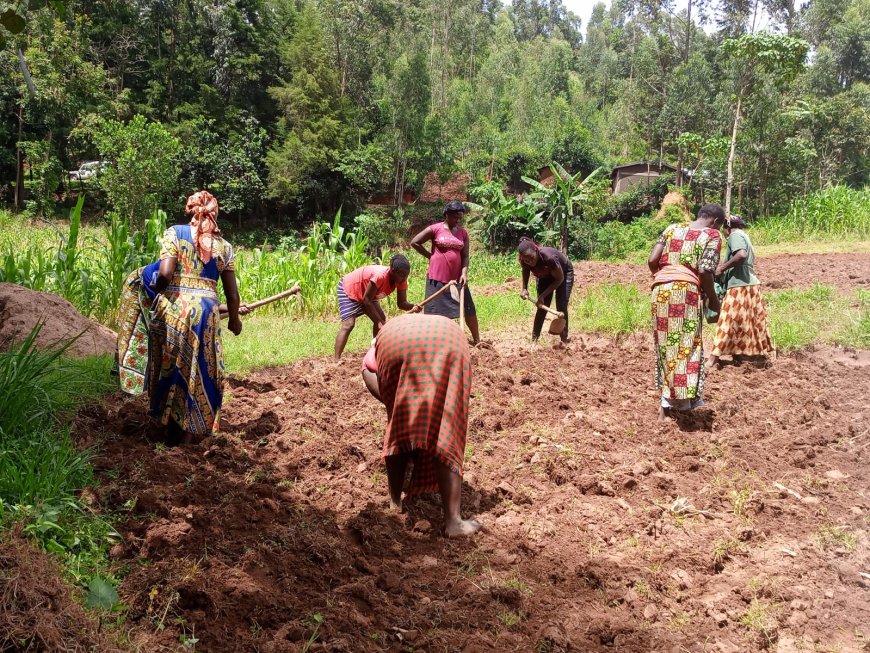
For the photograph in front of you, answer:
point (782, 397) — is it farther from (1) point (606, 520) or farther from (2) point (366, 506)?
(2) point (366, 506)

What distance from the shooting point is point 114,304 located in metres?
8.34

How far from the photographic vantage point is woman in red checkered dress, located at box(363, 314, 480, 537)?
3.68 metres

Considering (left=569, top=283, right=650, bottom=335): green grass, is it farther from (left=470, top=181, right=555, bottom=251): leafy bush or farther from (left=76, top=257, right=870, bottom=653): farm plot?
(left=470, top=181, right=555, bottom=251): leafy bush

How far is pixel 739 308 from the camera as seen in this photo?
7445 millimetres

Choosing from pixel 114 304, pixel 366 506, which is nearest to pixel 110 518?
pixel 366 506

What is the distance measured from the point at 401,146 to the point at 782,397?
2573 centimetres

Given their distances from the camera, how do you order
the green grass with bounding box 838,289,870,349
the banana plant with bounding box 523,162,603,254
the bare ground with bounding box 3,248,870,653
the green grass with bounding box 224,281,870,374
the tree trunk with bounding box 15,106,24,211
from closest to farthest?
the bare ground with bounding box 3,248,870,653, the green grass with bounding box 838,289,870,349, the green grass with bounding box 224,281,870,374, the banana plant with bounding box 523,162,603,254, the tree trunk with bounding box 15,106,24,211

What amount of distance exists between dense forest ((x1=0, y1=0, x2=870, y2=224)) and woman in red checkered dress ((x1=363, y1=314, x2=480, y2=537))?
18.1m

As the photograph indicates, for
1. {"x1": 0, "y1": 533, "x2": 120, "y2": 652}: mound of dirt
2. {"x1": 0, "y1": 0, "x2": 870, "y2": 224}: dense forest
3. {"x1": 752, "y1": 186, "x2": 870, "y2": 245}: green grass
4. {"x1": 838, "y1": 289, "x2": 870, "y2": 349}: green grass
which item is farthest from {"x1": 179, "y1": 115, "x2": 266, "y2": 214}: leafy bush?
{"x1": 0, "y1": 533, "x2": 120, "y2": 652}: mound of dirt

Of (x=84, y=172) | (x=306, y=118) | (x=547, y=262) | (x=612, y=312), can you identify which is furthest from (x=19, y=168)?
(x=547, y=262)

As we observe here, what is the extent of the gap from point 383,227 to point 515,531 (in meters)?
23.9

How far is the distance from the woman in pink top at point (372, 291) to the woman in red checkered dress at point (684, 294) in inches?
79.4

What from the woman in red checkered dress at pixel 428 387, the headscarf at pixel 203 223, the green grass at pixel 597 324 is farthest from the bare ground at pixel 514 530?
the green grass at pixel 597 324

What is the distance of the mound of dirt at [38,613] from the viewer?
94.1 inches
